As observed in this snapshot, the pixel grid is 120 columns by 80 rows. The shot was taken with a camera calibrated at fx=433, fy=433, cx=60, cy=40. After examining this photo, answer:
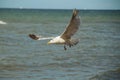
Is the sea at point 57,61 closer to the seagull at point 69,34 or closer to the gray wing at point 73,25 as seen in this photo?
the seagull at point 69,34

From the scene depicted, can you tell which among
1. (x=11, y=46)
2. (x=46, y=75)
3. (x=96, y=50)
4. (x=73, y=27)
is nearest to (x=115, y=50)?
(x=96, y=50)

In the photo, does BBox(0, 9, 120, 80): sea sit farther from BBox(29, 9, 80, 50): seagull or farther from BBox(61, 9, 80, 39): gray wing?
BBox(61, 9, 80, 39): gray wing

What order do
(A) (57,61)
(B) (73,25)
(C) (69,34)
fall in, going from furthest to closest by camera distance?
(A) (57,61)
(C) (69,34)
(B) (73,25)

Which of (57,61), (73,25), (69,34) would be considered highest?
(73,25)

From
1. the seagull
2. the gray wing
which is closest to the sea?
the seagull

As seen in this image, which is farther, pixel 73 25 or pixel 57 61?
pixel 57 61

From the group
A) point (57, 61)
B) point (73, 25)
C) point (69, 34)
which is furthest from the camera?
point (57, 61)

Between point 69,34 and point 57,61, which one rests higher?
point 69,34

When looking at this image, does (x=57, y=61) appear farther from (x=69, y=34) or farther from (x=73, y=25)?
(x=73, y=25)

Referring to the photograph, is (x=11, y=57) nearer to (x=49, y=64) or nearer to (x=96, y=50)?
(x=49, y=64)

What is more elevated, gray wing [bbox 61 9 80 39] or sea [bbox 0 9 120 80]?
gray wing [bbox 61 9 80 39]

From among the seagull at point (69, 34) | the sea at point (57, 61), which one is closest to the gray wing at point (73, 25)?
the seagull at point (69, 34)

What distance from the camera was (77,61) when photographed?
19484mm

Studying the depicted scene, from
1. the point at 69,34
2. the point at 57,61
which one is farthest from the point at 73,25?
the point at 57,61
